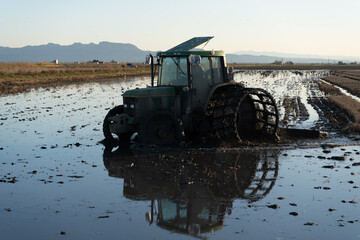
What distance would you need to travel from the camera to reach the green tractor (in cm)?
1416

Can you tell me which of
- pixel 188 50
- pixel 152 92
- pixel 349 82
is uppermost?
pixel 188 50

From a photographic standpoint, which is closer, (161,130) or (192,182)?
(192,182)

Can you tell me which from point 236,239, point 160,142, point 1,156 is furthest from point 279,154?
point 1,156

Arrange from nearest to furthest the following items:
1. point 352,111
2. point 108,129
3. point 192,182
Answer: point 192,182 → point 108,129 → point 352,111

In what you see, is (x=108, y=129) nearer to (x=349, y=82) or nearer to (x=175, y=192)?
(x=175, y=192)

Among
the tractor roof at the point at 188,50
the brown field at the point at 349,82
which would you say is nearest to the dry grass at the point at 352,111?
the tractor roof at the point at 188,50

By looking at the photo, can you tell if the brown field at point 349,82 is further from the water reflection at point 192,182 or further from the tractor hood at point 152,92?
the water reflection at point 192,182

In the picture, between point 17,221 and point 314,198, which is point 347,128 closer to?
point 314,198

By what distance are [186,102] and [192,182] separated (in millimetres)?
4426

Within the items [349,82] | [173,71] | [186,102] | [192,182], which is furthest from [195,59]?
[349,82]

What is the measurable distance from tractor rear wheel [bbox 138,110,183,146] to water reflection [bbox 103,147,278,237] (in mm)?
698

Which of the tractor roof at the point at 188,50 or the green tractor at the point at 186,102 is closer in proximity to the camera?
the green tractor at the point at 186,102

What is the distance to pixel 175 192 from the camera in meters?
9.78

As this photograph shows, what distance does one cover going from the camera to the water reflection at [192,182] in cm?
827
